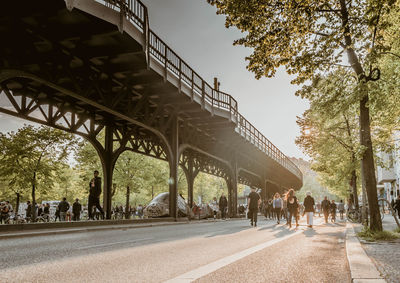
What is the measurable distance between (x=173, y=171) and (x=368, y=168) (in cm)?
1266

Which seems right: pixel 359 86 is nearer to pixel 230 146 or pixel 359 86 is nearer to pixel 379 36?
pixel 379 36

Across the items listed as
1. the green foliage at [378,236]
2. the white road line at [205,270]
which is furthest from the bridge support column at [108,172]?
the white road line at [205,270]

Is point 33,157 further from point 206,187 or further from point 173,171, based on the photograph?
point 206,187

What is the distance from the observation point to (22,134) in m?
26.1

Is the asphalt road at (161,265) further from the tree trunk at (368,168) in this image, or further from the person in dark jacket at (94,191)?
A: the person in dark jacket at (94,191)

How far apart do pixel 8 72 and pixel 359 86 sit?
9.91 m

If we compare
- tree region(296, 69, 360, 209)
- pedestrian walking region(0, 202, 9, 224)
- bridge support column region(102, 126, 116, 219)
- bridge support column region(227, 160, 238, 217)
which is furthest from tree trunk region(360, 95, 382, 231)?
bridge support column region(227, 160, 238, 217)

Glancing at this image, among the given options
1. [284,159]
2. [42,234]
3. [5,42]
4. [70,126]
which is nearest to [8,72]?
[5,42]

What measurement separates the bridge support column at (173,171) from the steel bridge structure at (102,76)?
0.18 feet

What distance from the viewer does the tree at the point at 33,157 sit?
2483 centimetres

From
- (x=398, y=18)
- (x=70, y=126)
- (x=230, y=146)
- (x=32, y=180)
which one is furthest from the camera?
(x=230, y=146)

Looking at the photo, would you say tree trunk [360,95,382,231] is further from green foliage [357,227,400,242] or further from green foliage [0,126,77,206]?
green foliage [0,126,77,206]

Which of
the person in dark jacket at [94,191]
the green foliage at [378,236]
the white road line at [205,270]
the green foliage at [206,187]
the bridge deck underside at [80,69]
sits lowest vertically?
the green foliage at [378,236]

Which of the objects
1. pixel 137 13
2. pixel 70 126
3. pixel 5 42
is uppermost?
pixel 137 13
